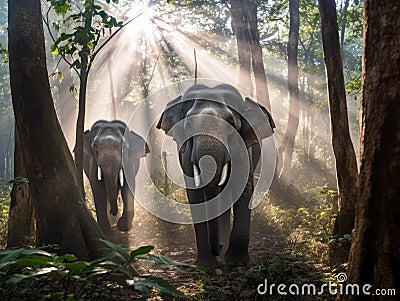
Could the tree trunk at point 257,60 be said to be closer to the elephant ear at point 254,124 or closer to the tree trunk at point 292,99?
the tree trunk at point 292,99

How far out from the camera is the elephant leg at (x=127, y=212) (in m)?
8.68

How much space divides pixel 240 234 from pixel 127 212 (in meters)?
3.63

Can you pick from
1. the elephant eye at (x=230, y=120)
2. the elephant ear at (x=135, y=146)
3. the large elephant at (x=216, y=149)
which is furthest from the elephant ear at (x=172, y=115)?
the elephant ear at (x=135, y=146)

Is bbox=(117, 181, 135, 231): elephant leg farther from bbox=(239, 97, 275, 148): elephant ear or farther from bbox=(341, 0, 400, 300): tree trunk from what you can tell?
bbox=(341, 0, 400, 300): tree trunk

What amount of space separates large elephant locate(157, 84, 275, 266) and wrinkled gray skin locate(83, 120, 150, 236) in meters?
2.34

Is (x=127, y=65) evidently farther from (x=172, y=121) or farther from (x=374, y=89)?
(x=374, y=89)

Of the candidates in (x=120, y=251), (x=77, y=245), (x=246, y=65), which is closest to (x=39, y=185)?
(x=77, y=245)

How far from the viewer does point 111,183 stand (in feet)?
27.9

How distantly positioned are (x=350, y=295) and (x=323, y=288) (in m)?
1.48

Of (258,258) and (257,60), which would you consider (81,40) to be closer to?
(258,258)

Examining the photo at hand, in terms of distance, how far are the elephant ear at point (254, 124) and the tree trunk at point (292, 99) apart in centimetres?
599

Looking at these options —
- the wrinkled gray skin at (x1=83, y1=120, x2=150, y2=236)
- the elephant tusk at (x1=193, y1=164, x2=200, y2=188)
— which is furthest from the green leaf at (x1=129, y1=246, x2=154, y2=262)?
the wrinkled gray skin at (x1=83, y1=120, x2=150, y2=236)

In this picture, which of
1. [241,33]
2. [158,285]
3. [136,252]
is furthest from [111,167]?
[158,285]

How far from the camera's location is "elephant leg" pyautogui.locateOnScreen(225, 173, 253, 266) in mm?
5680
